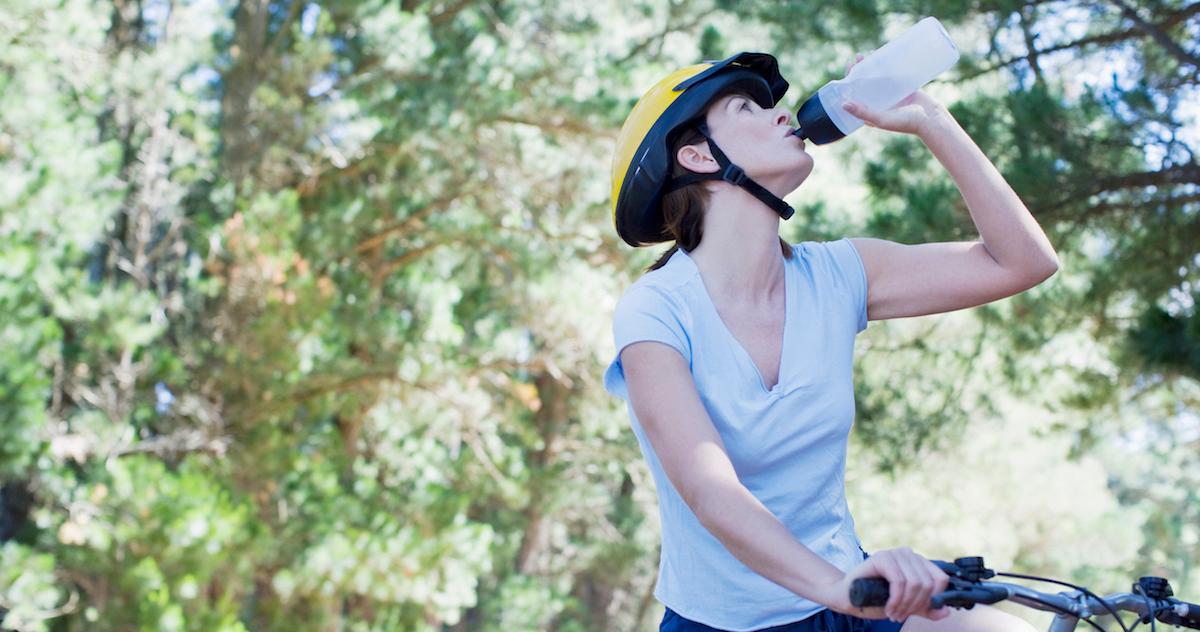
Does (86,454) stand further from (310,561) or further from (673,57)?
(673,57)

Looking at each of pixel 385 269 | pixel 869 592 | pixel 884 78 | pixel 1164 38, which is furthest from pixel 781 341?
pixel 385 269

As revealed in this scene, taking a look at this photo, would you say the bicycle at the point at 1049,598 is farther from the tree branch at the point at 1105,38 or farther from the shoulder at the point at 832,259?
the tree branch at the point at 1105,38

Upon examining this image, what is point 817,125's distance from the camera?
236 centimetres

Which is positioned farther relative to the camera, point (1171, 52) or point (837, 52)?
point (837, 52)

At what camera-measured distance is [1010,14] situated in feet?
24.4

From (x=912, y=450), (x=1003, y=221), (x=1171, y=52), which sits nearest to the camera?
(x=1003, y=221)

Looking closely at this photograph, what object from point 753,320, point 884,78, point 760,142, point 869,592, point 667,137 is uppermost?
point 884,78

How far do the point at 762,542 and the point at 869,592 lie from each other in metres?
0.22

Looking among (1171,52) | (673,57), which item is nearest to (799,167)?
(1171,52)

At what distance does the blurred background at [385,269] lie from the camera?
7496 mm

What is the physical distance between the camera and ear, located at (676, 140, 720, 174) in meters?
2.38

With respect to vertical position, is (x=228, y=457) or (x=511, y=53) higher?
(x=511, y=53)

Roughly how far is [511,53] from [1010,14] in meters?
4.99

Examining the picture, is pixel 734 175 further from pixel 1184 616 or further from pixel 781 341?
pixel 1184 616
